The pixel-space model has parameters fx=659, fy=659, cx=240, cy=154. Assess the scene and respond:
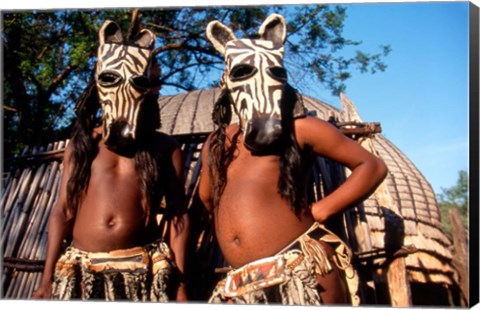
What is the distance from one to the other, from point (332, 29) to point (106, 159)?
2.71m

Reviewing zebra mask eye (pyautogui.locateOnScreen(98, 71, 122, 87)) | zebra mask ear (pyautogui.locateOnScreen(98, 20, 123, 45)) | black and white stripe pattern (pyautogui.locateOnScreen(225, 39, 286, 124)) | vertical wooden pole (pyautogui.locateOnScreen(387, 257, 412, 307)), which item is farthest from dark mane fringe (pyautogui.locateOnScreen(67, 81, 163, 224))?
vertical wooden pole (pyautogui.locateOnScreen(387, 257, 412, 307))

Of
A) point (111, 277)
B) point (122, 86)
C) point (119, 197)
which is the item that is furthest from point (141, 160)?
point (111, 277)

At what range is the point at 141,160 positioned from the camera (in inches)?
A: 141

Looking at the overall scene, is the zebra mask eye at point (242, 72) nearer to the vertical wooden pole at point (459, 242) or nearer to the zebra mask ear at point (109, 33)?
the zebra mask ear at point (109, 33)

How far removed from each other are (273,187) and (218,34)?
0.97 meters

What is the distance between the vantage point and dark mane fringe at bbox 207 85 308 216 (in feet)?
10.4

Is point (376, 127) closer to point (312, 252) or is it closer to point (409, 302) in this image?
point (409, 302)

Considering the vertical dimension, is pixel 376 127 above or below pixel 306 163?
above

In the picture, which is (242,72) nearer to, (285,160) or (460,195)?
(285,160)

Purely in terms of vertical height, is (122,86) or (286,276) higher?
(122,86)

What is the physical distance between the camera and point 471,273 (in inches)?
129

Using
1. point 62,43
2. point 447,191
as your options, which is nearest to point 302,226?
point 447,191

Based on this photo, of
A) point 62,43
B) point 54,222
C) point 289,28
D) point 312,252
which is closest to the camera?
point 312,252

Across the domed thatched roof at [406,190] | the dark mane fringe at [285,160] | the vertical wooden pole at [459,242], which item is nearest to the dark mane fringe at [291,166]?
the dark mane fringe at [285,160]
